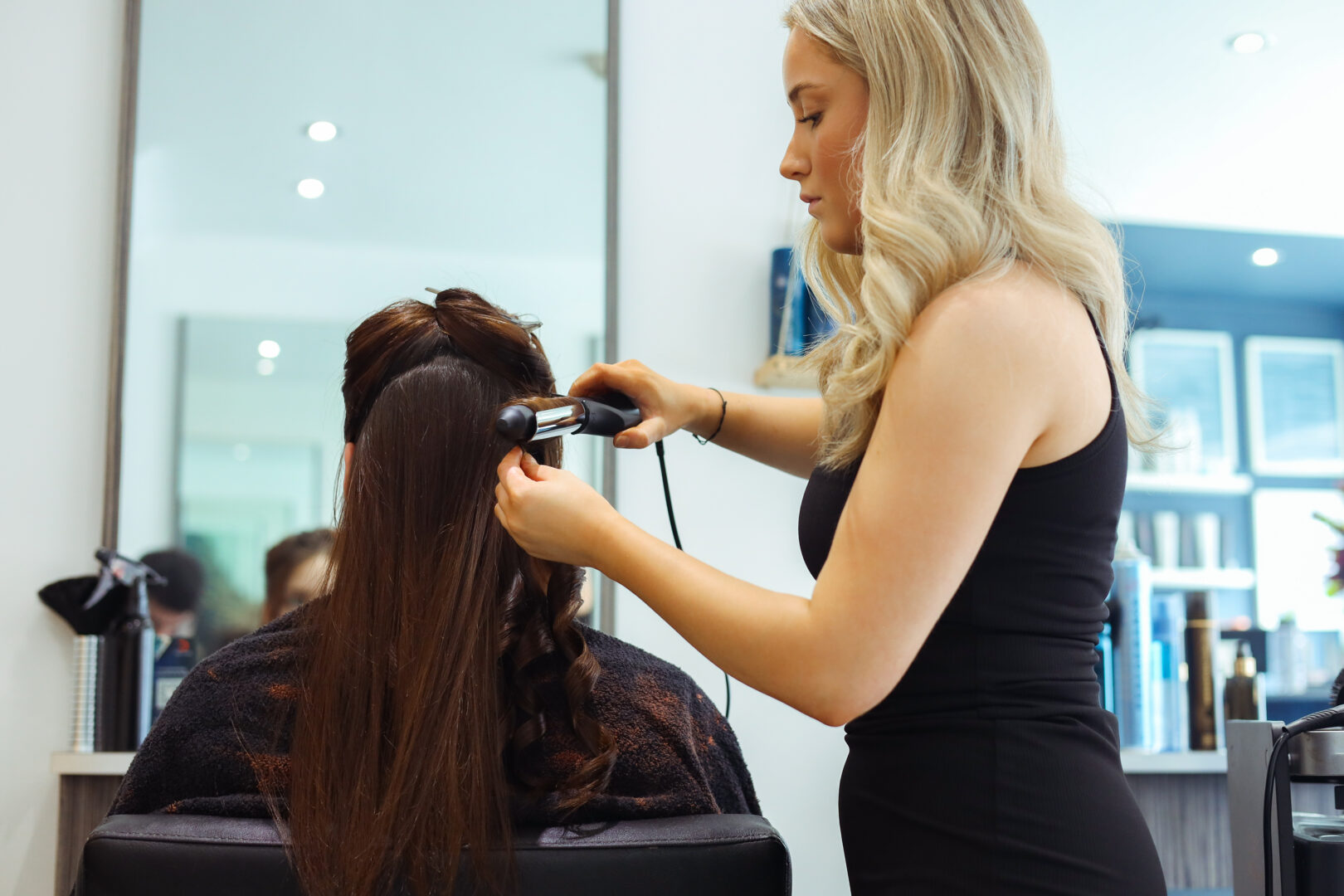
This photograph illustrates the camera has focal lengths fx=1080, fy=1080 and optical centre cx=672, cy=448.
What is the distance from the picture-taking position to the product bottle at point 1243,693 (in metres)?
1.88

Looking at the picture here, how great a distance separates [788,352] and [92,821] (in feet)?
4.54

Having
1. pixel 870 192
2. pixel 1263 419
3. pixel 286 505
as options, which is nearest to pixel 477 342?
pixel 870 192

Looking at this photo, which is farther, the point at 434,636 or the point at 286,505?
the point at 286,505

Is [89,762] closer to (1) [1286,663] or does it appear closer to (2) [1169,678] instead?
(2) [1169,678]

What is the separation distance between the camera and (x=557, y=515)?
82 centimetres

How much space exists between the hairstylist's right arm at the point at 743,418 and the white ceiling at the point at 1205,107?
125 centimetres

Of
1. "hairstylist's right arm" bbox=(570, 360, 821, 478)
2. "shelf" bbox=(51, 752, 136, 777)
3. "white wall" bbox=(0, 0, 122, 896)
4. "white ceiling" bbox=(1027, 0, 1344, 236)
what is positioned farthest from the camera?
"white ceiling" bbox=(1027, 0, 1344, 236)

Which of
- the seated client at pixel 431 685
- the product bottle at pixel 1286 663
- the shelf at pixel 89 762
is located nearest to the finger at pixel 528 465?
the seated client at pixel 431 685

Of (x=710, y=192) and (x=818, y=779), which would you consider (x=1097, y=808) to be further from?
(x=710, y=192)

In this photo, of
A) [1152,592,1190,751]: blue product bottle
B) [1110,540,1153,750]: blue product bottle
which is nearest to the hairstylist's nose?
[1110,540,1153,750]: blue product bottle

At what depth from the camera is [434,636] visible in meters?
0.98

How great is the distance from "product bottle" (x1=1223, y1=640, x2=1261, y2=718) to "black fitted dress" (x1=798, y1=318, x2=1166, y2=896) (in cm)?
122

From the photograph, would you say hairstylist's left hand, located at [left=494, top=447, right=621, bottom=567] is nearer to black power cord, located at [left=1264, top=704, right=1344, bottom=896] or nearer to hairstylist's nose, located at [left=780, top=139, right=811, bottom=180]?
hairstylist's nose, located at [left=780, top=139, right=811, bottom=180]

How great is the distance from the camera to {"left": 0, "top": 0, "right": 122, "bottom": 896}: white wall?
1.82m
